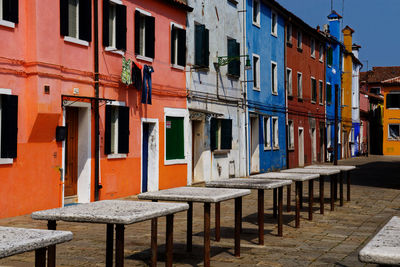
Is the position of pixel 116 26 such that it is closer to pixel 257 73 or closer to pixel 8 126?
pixel 8 126

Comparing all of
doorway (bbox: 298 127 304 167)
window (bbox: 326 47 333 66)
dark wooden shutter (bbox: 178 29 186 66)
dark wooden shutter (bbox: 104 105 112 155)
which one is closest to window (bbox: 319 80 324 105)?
window (bbox: 326 47 333 66)

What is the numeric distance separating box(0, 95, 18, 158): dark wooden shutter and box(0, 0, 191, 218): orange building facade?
0.02 metres

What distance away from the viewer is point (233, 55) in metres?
21.1

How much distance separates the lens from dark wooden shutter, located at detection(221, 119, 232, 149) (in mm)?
20141

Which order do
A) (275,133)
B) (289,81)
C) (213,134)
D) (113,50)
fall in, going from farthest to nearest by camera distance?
(289,81) → (275,133) → (213,134) → (113,50)

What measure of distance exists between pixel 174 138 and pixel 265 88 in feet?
29.9

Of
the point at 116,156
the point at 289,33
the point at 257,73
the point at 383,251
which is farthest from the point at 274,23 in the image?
the point at 383,251

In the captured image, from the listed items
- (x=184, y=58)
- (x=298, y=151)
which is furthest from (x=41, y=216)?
(x=298, y=151)

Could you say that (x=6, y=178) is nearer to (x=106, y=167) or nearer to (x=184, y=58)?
(x=106, y=167)

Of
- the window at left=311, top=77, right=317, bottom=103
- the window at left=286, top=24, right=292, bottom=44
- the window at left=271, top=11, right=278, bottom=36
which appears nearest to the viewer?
the window at left=271, top=11, right=278, bottom=36

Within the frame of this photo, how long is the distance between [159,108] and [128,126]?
1.90 metres

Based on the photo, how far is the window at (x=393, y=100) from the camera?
47469 millimetres

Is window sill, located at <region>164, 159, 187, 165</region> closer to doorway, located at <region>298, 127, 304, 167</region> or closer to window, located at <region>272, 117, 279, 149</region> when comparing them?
window, located at <region>272, 117, 279, 149</region>

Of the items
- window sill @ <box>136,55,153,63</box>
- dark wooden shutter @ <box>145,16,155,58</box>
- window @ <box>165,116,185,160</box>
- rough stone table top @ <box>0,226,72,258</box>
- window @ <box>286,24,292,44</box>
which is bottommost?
rough stone table top @ <box>0,226,72,258</box>
